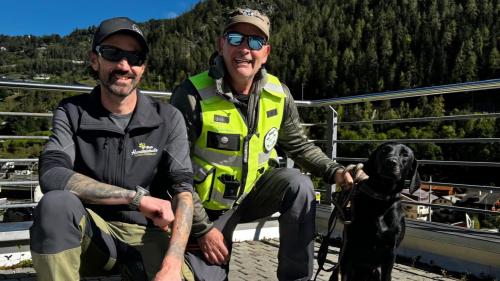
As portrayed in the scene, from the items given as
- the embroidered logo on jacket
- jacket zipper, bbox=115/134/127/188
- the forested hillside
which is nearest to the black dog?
the embroidered logo on jacket

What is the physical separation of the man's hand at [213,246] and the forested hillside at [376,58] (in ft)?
220

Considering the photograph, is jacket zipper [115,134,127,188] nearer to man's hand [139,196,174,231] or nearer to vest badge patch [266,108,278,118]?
man's hand [139,196,174,231]

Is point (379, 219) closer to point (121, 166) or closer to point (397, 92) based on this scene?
point (121, 166)

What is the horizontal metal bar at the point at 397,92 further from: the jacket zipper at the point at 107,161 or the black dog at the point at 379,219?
the jacket zipper at the point at 107,161

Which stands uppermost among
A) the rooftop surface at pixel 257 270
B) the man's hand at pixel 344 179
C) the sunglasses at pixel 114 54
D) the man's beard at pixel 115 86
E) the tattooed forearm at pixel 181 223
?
the sunglasses at pixel 114 54

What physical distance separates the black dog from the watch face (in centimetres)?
51

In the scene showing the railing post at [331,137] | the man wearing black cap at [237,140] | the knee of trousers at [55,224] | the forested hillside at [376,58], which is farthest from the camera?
the forested hillside at [376,58]

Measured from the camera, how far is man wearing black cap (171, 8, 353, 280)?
2.12 meters

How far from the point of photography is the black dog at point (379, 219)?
2010mm

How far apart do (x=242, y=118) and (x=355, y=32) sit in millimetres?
120800

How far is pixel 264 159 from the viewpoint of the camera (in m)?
2.33

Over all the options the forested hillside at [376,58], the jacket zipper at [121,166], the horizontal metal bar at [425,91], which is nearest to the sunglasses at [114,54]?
the jacket zipper at [121,166]

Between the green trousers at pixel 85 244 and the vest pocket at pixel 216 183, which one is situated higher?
the vest pocket at pixel 216 183

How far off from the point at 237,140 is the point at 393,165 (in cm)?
75
